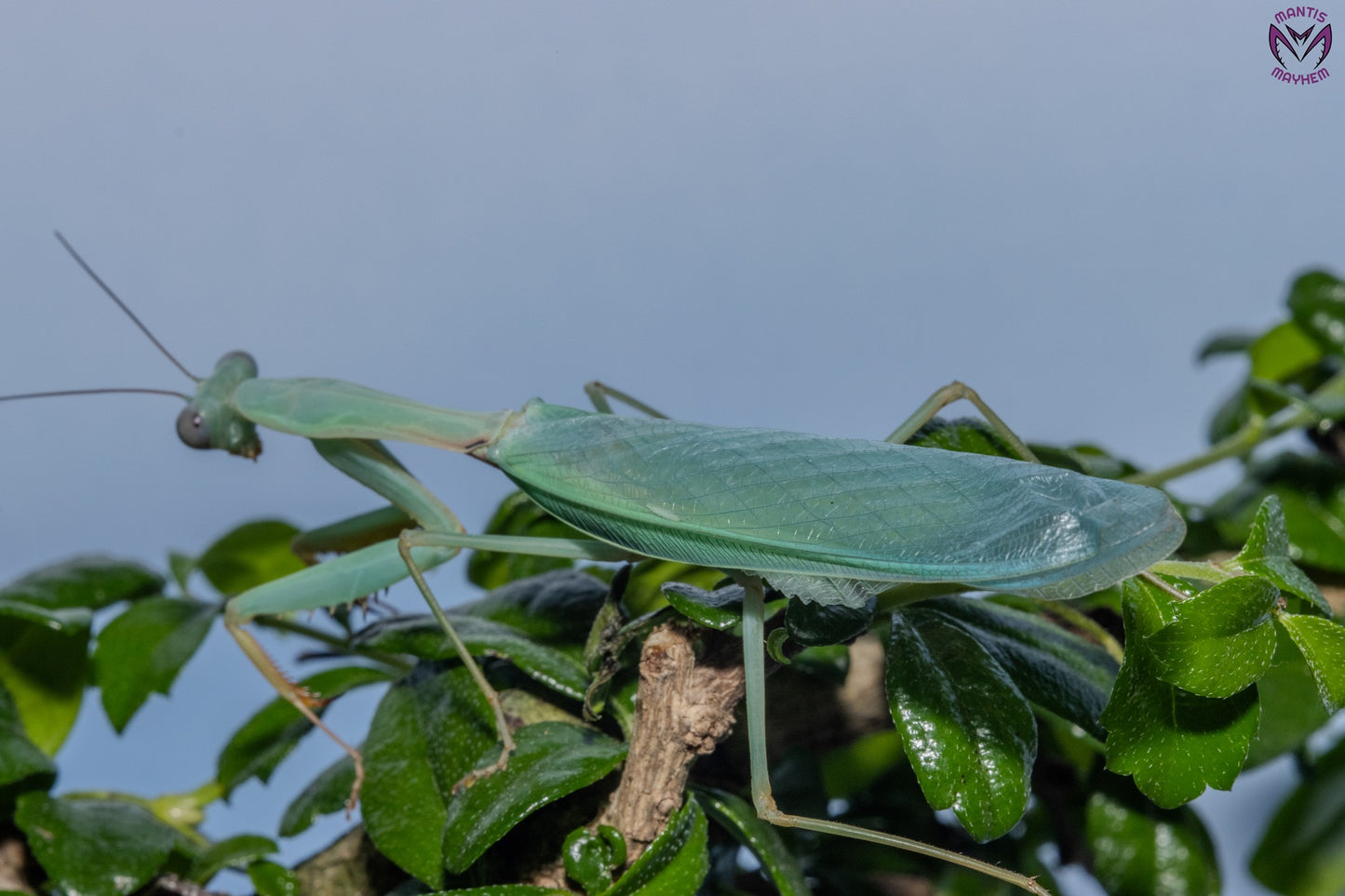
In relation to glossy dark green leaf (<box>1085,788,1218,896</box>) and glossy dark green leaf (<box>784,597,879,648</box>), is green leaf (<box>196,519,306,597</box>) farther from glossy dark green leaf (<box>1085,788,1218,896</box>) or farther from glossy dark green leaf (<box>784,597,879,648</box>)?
glossy dark green leaf (<box>1085,788,1218,896</box>)

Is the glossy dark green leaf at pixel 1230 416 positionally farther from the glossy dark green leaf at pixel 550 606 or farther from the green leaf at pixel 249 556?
the green leaf at pixel 249 556

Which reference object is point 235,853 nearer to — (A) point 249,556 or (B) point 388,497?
(B) point 388,497

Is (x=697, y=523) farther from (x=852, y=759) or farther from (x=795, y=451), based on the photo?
(x=852, y=759)

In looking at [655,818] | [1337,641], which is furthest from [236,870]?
[1337,641]

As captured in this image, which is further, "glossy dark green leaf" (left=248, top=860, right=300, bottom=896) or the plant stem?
the plant stem

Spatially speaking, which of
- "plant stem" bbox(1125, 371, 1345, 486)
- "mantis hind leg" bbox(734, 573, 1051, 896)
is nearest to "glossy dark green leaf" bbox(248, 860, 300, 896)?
"mantis hind leg" bbox(734, 573, 1051, 896)

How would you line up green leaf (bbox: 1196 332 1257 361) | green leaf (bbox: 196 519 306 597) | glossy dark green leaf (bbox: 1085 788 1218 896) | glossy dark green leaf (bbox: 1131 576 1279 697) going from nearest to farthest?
glossy dark green leaf (bbox: 1131 576 1279 697) → glossy dark green leaf (bbox: 1085 788 1218 896) → green leaf (bbox: 196 519 306 597) → green leaf (bbox: 1196 332 1257 361)

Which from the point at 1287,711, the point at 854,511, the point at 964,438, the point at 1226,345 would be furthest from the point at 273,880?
the point at 1226,345
